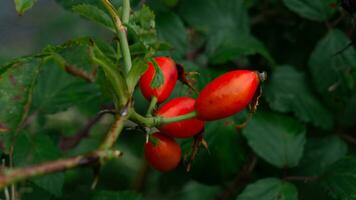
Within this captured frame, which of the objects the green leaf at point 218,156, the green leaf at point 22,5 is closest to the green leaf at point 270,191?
the green leaf at point 218,156

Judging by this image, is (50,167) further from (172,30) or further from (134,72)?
(172,30)

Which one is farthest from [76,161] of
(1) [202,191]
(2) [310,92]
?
(1) [202,191]

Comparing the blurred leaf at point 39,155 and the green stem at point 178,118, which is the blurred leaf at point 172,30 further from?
the green stem at point 178,118

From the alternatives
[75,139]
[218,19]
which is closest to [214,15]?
[218,19]

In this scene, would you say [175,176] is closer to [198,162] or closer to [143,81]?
[198,162]

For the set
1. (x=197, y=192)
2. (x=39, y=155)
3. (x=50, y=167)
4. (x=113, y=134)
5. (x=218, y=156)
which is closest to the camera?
(x=50, y=167)
